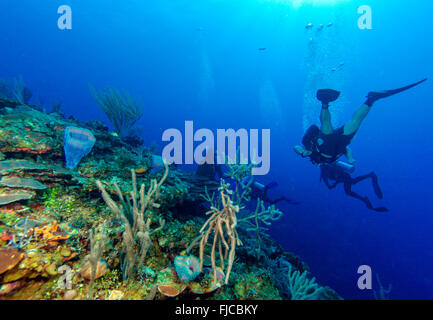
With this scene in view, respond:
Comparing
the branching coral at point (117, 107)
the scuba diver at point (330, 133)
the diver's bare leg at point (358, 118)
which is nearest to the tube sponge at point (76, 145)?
the branching coral at point (117, 107)

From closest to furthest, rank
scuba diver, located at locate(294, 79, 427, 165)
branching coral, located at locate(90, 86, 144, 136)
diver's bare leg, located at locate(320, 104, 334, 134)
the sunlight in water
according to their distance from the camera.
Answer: scuba diver, located at locate(294, 79, 427, 165)
diver's bare leg, located at locate(320, 104, 334, 134)
branching coral, located at locate(90, 86, 144, 136)
the sunlight in water

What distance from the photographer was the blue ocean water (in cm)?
1928

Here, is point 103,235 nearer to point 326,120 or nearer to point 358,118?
point 326,120

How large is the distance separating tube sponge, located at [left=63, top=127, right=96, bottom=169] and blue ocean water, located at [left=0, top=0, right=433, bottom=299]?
50.1 feet

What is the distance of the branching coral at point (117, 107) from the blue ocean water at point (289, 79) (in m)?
14.1

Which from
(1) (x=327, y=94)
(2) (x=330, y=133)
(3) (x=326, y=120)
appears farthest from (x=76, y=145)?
(2) (x=330, y=133)

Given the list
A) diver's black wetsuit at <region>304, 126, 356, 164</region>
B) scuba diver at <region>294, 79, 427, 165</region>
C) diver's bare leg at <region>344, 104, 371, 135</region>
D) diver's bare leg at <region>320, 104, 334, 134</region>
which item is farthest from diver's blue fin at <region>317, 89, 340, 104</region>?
diver's black wetsuit at <region>304, 126, 356, 164</region>

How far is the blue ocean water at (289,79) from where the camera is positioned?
19.3 meters

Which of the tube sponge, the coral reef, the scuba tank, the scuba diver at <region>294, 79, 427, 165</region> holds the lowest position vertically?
the coral reef

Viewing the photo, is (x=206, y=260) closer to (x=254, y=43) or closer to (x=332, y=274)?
(x=332, y=274)

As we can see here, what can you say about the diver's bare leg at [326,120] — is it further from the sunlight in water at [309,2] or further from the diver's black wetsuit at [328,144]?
the sunlight in water at [309,2]

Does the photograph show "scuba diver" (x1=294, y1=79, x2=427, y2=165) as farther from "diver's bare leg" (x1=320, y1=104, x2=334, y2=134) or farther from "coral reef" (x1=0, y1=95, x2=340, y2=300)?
"coral reef" (x1=0, y1=95, x2=340, y2=300)

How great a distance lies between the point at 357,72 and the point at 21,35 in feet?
408

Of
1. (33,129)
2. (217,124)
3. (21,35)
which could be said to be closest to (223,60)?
(217,124)
